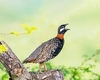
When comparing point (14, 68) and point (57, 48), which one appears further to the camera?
point (57, 48)

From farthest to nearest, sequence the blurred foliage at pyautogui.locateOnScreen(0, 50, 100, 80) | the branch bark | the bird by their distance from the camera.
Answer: the blurred foliage at pyautogui.locateOnScreen(0, 50, 100, 80)
the bird
the branch bark

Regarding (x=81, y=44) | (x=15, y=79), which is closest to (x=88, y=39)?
(x=81, y=44)

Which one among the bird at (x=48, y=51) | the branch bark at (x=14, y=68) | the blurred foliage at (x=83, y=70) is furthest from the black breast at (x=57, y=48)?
the blurred foliage at (x=83, y=70)

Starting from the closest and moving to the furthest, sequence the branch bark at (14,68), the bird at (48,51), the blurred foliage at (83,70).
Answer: the branch bark at (14,68) < the bird at (48,51) < the blurred foliage at (83,70)

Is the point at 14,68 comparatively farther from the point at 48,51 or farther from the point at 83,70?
the point at 83,70

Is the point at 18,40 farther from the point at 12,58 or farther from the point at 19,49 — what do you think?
the point at 12,58

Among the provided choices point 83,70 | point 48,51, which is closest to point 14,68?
point 48,51

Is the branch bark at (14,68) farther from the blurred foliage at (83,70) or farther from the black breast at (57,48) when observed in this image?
the blurred foliage at (83,70)

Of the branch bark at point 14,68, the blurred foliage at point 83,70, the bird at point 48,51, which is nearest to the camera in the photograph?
the branch bark at point 14,68

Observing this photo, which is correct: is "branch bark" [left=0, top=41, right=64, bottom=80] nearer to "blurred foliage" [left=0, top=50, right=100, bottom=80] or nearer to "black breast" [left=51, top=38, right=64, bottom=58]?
"black breast" [left=51, top=38, right=64, bottom=58]

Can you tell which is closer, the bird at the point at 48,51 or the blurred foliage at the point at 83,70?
the bird at the point at 48,51

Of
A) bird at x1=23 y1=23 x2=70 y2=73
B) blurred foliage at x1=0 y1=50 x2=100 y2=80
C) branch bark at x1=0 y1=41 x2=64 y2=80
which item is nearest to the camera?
branch bark at x1=0 y1=41 x2=64 y2=80

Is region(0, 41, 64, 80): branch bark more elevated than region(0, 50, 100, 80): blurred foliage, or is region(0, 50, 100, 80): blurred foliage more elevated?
region(0, 50, 100, 80): blurred foliage

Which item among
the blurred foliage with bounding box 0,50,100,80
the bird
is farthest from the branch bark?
the blurred foliage with bounding box 0,50,100,80
